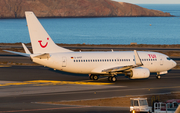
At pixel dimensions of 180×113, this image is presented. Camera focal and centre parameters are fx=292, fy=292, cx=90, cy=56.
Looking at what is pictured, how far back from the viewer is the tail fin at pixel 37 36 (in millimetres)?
44819

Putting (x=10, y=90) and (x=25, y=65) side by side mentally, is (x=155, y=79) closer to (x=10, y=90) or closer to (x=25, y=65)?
(x=10, y=90)

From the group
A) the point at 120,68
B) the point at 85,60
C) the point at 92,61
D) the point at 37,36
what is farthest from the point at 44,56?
the point at 120,68

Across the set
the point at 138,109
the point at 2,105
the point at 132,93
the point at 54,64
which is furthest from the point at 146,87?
the point at 2,105

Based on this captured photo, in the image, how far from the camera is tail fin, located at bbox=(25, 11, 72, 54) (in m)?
44.8

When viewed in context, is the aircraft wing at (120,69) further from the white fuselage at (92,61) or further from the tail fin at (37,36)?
the tail fin at (37,36)

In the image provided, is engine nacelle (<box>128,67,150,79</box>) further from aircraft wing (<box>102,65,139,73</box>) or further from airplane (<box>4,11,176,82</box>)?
aircraft wing (<box>102,65,139,73</box>)

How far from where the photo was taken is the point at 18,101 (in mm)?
33844

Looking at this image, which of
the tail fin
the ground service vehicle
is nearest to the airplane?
the tail fin

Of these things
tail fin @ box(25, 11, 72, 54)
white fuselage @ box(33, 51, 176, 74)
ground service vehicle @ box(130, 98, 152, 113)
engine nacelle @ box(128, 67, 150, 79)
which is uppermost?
tail fin @ box(25, 11, 72, 54)

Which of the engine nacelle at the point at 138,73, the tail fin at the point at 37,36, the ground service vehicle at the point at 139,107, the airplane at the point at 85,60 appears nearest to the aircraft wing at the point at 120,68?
the airplane at the point at 85,60

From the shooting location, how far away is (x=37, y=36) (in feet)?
148

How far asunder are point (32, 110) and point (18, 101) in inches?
190

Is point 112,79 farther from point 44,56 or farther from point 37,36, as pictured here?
point 37,36

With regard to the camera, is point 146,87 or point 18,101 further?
point 146,87
